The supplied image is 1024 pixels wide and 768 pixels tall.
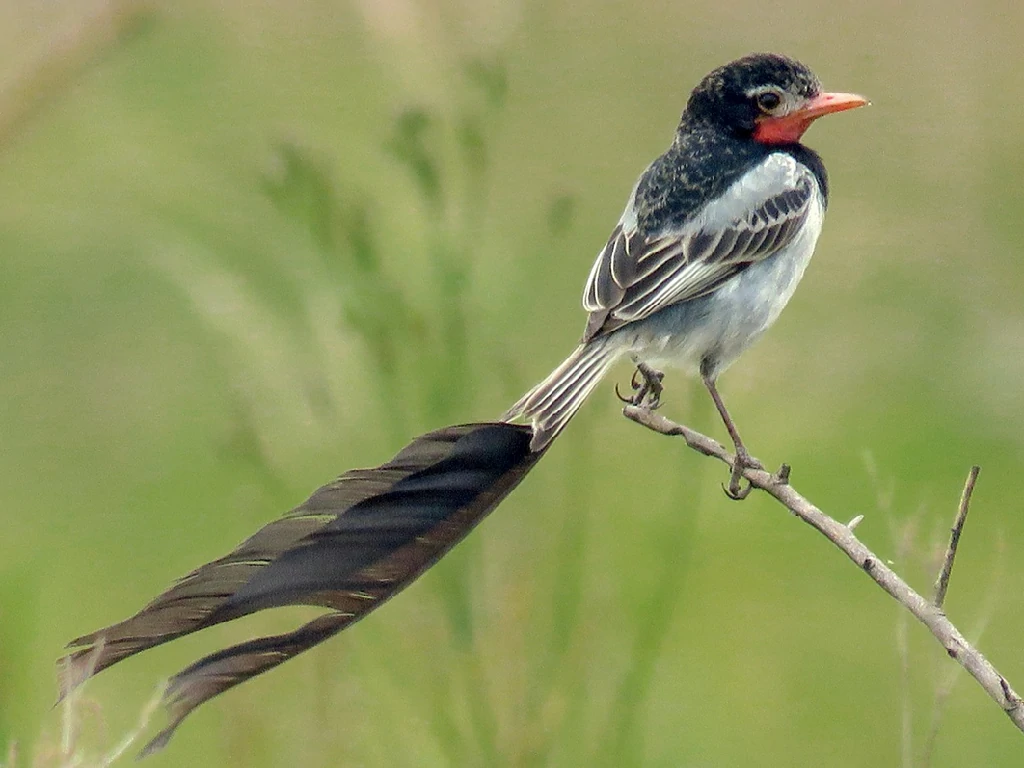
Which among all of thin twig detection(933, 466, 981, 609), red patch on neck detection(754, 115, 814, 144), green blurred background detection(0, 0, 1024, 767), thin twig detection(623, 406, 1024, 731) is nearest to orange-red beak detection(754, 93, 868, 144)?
red patch on neck detection(754, 115, 814, 144)

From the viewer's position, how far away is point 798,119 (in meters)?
4.46

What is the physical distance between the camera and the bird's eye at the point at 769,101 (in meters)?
4.46

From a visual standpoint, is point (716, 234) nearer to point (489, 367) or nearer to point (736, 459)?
point (489, 367)

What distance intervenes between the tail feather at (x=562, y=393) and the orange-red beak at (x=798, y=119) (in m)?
0.83

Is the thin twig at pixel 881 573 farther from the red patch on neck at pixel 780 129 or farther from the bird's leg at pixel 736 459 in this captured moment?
the red patch on neck at pixel 780 129

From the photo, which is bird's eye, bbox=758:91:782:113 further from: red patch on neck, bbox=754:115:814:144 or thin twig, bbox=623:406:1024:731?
thin twig, bbox=623:406:1024:731

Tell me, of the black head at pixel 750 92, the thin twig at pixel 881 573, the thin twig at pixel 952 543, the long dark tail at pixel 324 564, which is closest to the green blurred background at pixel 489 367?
the thin twig at pixel 881 573

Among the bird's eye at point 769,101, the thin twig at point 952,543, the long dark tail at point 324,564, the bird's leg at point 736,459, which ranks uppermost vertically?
the bird's eye at point 769,101

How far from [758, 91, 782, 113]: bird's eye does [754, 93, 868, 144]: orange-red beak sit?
0.03 metres

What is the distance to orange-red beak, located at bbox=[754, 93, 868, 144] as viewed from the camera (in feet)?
14.1

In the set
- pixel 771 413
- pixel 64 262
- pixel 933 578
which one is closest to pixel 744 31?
pixel 771 413

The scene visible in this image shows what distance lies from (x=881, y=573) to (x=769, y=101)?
2059 millimetres

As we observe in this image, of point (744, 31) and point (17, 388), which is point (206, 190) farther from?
point (744, 31)

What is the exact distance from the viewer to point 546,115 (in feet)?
26.8
